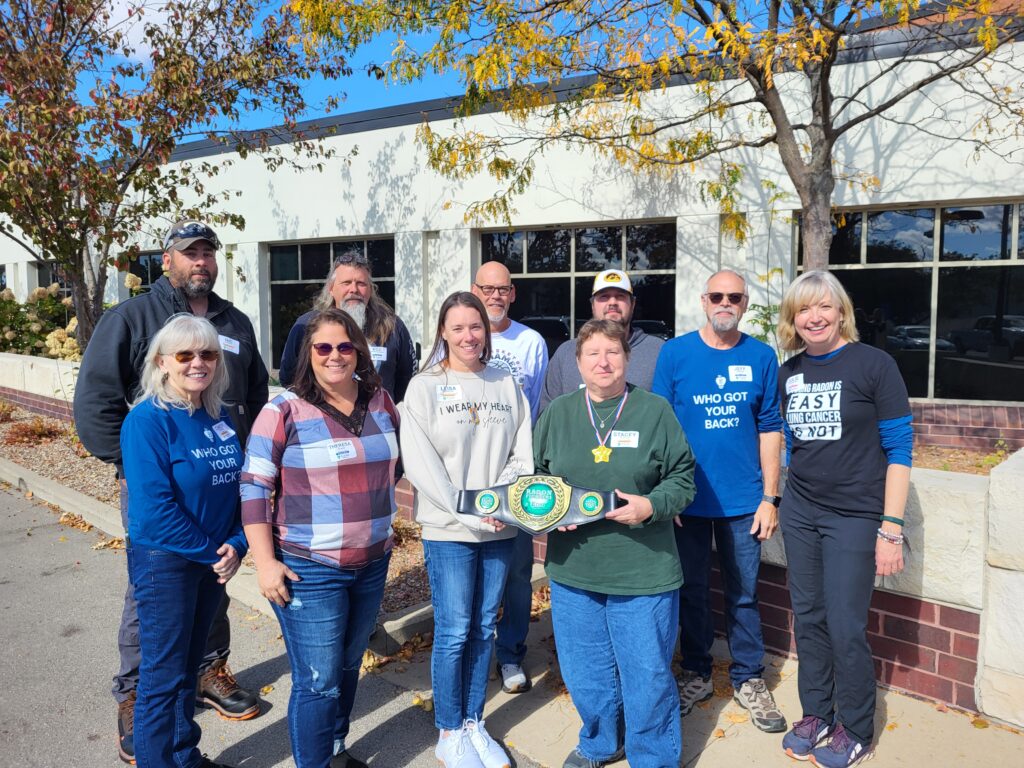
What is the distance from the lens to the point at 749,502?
134 inches

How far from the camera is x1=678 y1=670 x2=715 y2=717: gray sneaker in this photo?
11.6 feet

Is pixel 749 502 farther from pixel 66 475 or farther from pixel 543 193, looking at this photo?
pixel 543 193

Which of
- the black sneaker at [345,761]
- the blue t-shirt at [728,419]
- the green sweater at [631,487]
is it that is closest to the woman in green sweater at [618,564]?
the green sweater at [631,487]

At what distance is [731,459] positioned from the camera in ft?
11.1

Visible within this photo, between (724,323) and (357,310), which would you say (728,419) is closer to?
(724,323)

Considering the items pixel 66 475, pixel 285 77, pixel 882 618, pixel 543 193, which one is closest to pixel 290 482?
pixel 882 618

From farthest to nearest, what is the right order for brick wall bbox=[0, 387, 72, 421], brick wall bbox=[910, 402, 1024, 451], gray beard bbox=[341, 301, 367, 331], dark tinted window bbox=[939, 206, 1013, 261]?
brick wall bbox=[0, 387, 72, 421], dark tinted window bbox=[939, 206, 1013, 261], brick wall bbox=[910, 402, 1024, 451], gray beard bbox=[341, 301, 367, 331]

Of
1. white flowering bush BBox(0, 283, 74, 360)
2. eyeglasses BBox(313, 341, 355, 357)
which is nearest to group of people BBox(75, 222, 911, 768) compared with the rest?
eyeglasses BBox(313, 341, 355, 357)

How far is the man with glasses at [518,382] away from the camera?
377 cm

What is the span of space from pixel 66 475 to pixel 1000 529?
28.8 ft

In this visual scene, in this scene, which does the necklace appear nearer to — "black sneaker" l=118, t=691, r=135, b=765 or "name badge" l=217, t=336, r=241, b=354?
"name badge" l=217, t=336, r=241, b=354

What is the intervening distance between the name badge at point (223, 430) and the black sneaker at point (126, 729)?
1.32 metres

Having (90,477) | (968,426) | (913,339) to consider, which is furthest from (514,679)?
(913,339)

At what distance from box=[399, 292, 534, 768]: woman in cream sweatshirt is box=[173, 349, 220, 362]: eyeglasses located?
0.77m
